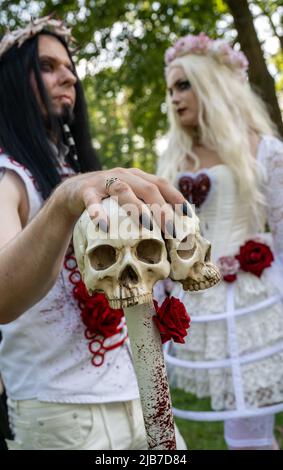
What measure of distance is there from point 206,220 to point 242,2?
7.93 feet

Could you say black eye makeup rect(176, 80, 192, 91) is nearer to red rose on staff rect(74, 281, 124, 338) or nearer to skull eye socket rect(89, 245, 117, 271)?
red rose on staff rect(74, 281, 124, 338)

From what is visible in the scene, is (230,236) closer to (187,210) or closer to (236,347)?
(236,347)

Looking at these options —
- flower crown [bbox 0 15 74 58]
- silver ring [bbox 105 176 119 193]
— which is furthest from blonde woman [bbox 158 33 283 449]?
silver ring [bbox 105 176 119 193]

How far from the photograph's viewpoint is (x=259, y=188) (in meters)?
3.09

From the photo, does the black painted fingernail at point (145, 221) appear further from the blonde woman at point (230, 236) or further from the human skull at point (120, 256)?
the blonde woman at point (230, 236)

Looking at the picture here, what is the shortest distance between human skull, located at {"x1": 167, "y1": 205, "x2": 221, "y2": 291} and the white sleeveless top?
66cm

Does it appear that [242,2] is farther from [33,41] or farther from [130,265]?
[130,265]

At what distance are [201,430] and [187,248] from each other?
3.69 m

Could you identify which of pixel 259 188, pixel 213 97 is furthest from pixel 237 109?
pixel 259 188

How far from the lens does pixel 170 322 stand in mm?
975

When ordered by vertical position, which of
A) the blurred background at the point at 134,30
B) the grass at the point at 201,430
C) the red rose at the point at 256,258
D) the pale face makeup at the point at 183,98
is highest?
the blurred background at the point at 134,30

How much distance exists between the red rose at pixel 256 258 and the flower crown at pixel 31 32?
5.28 feet

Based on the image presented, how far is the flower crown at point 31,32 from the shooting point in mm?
1832

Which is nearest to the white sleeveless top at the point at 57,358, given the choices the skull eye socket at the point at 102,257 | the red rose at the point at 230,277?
the skull eye socket at the point at 102,257
